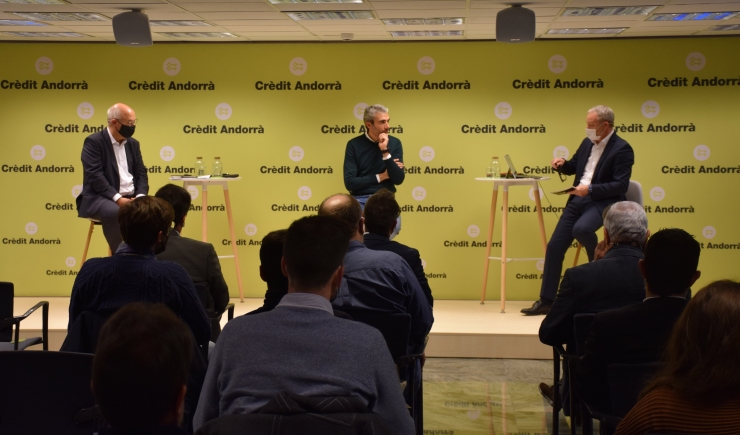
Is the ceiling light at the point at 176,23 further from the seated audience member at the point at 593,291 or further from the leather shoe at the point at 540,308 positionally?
the seated audience member at the point at 593,291

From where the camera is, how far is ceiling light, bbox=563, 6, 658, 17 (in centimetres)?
575

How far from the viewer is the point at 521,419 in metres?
4.35

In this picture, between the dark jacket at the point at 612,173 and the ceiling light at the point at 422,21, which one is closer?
the dark jacket at the point at 612,173

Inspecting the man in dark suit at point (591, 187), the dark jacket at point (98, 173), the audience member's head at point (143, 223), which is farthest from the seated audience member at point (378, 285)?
the dark jacket at point (98, 173)

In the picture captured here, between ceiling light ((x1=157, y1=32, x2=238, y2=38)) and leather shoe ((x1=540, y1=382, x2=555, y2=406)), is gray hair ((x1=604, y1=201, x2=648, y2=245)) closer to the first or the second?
leather shoe ((x1=540, y1=382, x2=555, y2=406))

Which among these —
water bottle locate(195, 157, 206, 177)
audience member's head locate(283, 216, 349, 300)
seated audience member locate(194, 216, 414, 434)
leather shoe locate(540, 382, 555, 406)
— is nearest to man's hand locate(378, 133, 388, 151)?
water bottle locate(195, 157, 206, 177)

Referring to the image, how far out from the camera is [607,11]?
231 inches

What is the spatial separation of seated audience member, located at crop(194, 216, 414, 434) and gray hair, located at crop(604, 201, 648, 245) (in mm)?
2103

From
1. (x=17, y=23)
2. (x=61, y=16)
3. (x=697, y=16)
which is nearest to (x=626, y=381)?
(x=697, y=16)

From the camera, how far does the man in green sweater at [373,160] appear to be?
6387 millimetres

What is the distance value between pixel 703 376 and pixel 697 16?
17.1ft

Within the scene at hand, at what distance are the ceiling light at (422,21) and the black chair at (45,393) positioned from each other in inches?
180

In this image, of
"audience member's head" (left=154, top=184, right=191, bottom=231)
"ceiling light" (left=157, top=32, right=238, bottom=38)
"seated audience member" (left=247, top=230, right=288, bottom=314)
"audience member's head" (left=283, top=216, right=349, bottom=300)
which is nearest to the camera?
"audience member's head" (left=283, top=216, right=349, bottom=300)

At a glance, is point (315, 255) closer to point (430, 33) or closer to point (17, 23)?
point (430, 33)
